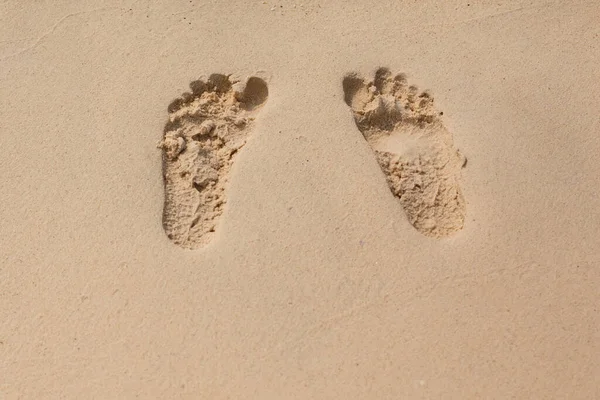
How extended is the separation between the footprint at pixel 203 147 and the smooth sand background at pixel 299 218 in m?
0.04

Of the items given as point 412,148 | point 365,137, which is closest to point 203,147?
point 365,137

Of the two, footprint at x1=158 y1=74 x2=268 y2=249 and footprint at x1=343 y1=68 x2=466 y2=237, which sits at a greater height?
footprint at x1=158 y1=74 x2=268 y2=249

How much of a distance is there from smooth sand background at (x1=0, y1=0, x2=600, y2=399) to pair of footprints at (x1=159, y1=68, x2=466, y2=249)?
0.11 feet

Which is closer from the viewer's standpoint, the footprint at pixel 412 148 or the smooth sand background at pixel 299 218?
the smooth sand background at pixel 299 218

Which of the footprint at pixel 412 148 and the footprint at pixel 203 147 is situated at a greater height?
the footprint at pixel 203 147

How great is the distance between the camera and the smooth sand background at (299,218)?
148 centimetres

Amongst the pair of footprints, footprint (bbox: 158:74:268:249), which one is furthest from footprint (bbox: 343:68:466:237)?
footprint (bbox: 158:74:268:249)

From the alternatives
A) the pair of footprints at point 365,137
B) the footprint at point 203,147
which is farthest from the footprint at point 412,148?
the footprint at point 203,147

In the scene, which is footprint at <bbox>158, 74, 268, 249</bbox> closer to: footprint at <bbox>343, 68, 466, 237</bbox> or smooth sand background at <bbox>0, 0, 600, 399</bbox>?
smooth sand background at <bbox>0, 0, 600, 399</bbox>

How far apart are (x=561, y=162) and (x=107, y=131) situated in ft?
4.02

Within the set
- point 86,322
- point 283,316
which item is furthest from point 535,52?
point 86,322

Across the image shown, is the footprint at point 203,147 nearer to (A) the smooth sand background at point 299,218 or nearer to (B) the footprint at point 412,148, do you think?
(A) the smooth sand background at point 299,218

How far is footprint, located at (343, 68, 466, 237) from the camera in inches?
64.2

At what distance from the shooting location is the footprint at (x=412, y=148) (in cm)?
163
